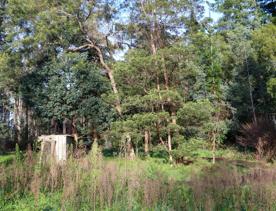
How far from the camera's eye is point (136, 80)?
10.5 metres

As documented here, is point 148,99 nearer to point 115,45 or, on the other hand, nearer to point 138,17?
point 138,17

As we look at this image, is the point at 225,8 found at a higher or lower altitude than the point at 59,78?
higher

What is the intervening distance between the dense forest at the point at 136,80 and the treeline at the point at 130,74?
41 mm

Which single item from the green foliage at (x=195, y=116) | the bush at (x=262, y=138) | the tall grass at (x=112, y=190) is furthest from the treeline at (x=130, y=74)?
the tall grass at (x=112, y=190)

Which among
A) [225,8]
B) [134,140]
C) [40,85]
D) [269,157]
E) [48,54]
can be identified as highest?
[225,8]

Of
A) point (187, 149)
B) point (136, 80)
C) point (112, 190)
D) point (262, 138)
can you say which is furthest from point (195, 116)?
point (112, 190)

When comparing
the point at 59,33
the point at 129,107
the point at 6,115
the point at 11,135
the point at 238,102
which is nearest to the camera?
the point at 129,107

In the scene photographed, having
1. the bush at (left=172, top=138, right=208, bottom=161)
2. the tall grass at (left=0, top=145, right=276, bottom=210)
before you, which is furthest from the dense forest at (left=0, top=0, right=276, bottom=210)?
the tall grass at (left=0, top=145, right=276, bottom=210)

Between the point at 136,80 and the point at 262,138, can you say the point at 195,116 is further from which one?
the point at 262,138

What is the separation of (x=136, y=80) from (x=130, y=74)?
1.02 feet

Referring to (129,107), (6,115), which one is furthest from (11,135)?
(129,107)

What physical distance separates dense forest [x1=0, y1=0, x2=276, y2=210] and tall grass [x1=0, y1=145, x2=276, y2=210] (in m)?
1.79

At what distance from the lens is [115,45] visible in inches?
568

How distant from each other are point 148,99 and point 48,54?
6379 millimetres
